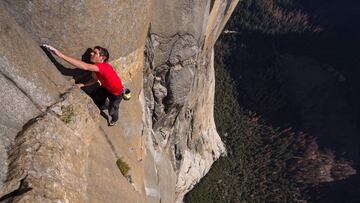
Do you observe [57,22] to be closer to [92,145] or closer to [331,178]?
[92,145]

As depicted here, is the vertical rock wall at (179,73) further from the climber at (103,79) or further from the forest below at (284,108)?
the forest below at (284,108)

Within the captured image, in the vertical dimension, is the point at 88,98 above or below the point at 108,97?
above

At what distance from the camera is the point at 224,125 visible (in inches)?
Result: 2240

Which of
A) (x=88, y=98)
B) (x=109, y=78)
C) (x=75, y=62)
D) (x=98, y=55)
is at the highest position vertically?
(x=75, y=62)

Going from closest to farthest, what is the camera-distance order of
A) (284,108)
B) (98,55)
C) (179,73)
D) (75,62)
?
(75,62), (98,55), (179,73), (284,108)

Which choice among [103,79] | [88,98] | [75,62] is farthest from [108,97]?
[75,62]

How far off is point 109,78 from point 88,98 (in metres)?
0.88

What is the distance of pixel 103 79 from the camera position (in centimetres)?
1336

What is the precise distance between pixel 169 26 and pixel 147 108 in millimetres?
3965

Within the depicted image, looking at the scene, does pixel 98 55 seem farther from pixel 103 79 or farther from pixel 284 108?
pixel 284 108

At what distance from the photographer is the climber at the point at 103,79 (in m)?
12.6

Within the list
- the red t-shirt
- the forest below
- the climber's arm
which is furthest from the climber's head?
the forest below

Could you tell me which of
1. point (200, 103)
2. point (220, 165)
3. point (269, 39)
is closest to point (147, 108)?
point (200, 103)

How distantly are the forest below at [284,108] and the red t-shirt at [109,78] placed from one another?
30436 mm
